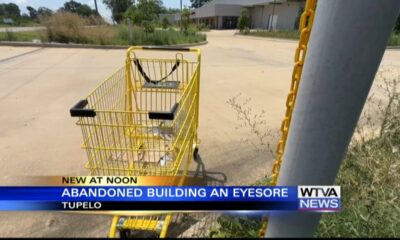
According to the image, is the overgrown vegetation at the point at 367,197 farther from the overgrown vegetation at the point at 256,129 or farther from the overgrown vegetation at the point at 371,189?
the overgrown vegetation at the point at 256,129

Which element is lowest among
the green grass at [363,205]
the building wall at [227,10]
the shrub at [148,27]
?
the green grass at [363,205]

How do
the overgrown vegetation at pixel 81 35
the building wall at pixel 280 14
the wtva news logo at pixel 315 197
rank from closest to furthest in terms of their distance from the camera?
1. the wtva news logo at pixel 315 197
2. the overgrown vegetation at pixel 81 35
3. the building wall at pixel 280 14

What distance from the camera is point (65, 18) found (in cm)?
1688

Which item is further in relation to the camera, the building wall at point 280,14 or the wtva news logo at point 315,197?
the building wall at point 280,14

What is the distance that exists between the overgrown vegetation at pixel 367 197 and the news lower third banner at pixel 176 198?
700mm

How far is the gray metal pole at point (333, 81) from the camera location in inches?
38.2

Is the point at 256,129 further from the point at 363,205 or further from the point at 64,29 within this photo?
the point at 64,29

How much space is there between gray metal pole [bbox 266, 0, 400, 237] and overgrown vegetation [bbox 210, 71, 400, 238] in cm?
110

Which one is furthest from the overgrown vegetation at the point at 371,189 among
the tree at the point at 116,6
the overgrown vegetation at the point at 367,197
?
the tree at the point at 116,6

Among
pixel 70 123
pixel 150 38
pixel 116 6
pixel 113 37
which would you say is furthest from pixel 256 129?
pixel 116 6

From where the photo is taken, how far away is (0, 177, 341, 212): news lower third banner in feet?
4.57

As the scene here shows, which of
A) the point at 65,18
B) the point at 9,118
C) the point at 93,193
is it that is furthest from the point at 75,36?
the point at 93,193

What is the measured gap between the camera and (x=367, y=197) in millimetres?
2447

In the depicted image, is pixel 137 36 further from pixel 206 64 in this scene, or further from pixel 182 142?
pixel 182 142
